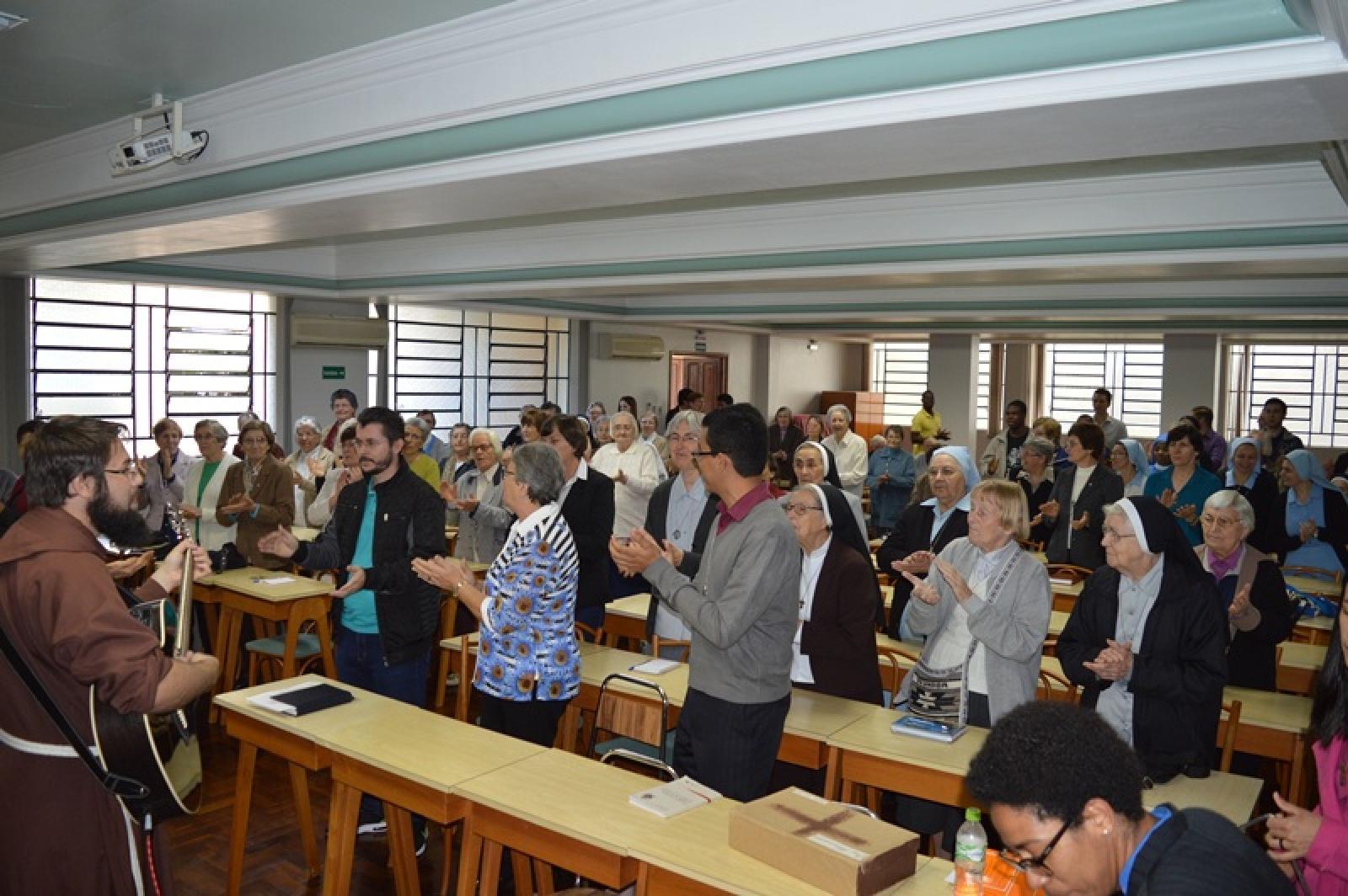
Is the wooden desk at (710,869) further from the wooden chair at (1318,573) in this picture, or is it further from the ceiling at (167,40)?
the wooden chair at (1318,573)

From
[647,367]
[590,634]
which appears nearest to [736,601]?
[590,634]

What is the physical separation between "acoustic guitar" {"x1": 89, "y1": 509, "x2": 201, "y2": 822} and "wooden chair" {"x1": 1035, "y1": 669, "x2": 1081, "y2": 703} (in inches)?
120

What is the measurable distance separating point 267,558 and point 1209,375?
13.5m

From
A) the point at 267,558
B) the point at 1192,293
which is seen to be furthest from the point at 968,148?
the point at 1192,293

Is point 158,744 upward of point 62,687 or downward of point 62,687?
downward

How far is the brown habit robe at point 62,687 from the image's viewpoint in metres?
2.35

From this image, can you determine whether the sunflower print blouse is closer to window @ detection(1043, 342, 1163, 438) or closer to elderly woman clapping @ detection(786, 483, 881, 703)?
elderly woman clapping @ detection(786, 483, 881, 703)

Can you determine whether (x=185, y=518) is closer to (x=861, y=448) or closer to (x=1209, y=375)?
(x=861, y=448)

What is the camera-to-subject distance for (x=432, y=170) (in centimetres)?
429

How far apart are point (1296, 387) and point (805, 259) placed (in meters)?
15.8

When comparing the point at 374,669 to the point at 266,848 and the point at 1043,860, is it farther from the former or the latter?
the point at 1043,860

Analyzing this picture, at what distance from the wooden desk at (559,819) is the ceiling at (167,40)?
2.66 metres

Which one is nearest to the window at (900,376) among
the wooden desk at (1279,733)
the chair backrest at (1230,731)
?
the wooden desk at (1279,733)

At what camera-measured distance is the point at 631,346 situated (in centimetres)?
1636
